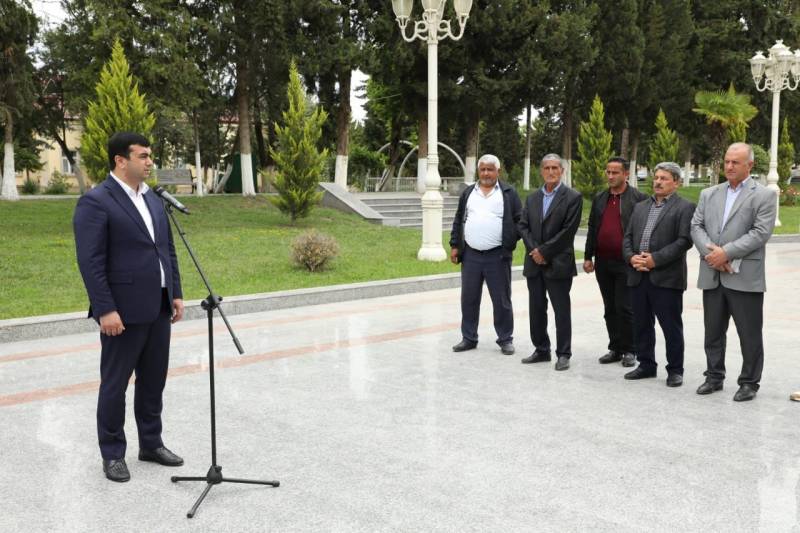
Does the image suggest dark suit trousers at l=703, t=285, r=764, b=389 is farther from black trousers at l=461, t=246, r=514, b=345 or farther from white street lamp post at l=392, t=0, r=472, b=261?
white street lamp post at l=392, t=0, r=472, b=261

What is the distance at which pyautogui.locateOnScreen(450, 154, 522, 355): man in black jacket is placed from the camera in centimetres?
763

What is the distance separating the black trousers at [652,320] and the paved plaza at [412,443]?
229 mm

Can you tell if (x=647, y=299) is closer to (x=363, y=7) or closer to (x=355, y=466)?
(x=355, y=466)

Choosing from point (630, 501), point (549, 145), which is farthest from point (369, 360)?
point (549, 145)

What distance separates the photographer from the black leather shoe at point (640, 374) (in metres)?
6.73

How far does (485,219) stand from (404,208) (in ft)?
65.6

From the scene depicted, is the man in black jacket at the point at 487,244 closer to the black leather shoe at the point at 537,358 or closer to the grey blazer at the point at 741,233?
the black leather shoe at the point at 537,358

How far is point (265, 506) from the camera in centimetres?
402

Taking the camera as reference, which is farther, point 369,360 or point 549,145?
point 549,145

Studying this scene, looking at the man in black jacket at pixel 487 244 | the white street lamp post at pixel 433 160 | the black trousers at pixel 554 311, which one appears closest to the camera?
the black trousers at pixel 554 311

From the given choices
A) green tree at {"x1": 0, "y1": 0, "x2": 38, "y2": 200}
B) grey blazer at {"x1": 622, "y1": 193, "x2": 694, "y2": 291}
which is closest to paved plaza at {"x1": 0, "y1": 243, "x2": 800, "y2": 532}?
grey blazer at {"x1": 622, "y1": 193, "x2": 694, "y2": 291}

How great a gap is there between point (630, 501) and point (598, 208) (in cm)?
368

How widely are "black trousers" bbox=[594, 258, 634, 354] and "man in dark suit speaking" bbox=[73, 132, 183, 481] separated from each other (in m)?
4.09

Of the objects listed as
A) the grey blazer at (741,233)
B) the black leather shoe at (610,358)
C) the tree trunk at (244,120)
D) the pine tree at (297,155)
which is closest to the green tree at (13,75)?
the tree trunk at (244,120)
